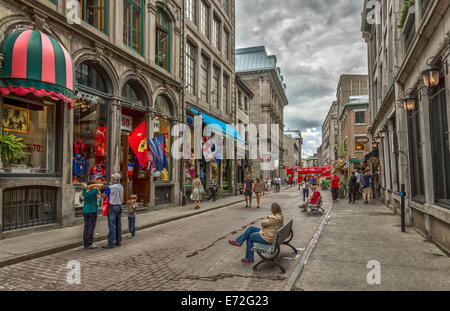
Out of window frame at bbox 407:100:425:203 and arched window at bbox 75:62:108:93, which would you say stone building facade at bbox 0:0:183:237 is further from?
window frame at bbox 407:100:425:203

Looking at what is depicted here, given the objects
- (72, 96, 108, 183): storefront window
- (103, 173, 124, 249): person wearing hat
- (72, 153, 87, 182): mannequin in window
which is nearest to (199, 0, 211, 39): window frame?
(72, 96, 108, 183): storefront window

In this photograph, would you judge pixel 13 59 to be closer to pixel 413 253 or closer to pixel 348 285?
pixel 348 285

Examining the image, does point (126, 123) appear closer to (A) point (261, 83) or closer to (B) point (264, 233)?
(B) point (264, 233)

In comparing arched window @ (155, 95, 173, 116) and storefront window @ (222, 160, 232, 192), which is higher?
arched window @ (155, 95, 173, 116)

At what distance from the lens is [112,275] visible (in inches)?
224

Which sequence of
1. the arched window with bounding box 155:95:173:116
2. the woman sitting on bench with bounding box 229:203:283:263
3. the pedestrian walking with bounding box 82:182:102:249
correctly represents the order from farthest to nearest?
1. the arched window with bounding box 155:95:173:116
2. the pedestrian walking with bounding box 82:182:102:249
3. the woman sitting on bench with bounding box 229:203:283:263

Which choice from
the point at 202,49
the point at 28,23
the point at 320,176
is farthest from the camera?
the point at 320,176

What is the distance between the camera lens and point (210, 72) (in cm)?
2409

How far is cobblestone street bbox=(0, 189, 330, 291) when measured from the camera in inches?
205

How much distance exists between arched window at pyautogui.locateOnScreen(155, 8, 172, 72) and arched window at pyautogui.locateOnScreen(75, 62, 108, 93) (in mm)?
4527

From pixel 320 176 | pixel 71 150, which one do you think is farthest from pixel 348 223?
pixel 320 176

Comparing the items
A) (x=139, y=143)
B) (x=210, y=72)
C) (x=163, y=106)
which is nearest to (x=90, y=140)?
(x=139, y=143)

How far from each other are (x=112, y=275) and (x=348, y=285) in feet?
12.8

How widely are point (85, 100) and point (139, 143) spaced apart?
2701 mm
